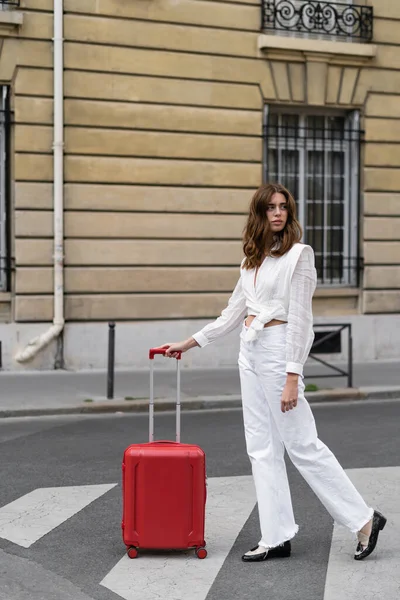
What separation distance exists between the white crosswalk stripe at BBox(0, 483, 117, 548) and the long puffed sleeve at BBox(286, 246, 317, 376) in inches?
71.0

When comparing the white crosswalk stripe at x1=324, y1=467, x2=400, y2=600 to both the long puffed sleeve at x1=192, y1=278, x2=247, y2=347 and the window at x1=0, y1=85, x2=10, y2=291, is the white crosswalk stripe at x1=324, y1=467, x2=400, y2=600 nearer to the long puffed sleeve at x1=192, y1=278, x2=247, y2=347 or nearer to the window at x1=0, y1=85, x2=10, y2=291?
the long puffed sleeve at x1=192, y1=278, x2=247, y2=347

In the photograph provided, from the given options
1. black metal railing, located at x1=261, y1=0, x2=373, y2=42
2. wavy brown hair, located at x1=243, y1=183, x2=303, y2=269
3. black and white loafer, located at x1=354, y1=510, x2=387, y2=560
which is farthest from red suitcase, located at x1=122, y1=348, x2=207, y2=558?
black metal railing, located at x1=261, y1=0, x2=373, y2=42

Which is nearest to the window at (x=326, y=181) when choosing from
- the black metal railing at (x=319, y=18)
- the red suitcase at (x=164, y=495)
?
the black metal railing at (x=319, y=18)

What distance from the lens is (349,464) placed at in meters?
7.82

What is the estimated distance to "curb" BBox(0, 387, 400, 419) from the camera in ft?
34.8

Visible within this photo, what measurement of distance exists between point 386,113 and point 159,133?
374 centimetres

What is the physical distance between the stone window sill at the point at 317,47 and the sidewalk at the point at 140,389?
178 inches

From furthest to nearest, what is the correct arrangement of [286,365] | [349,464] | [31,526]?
[349,464] → [31,526] → [286,365]

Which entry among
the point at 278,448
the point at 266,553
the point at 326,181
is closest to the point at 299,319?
the point at 278,448

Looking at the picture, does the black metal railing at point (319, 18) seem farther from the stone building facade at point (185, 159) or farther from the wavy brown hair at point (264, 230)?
the wavy brown hair at point (264, 230)

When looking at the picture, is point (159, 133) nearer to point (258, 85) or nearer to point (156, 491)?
point (258, 85)

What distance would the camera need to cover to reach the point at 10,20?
1305cm

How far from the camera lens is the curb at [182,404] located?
34.8ft

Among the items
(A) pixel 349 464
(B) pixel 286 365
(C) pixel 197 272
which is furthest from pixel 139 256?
(B) pixel 286 365
